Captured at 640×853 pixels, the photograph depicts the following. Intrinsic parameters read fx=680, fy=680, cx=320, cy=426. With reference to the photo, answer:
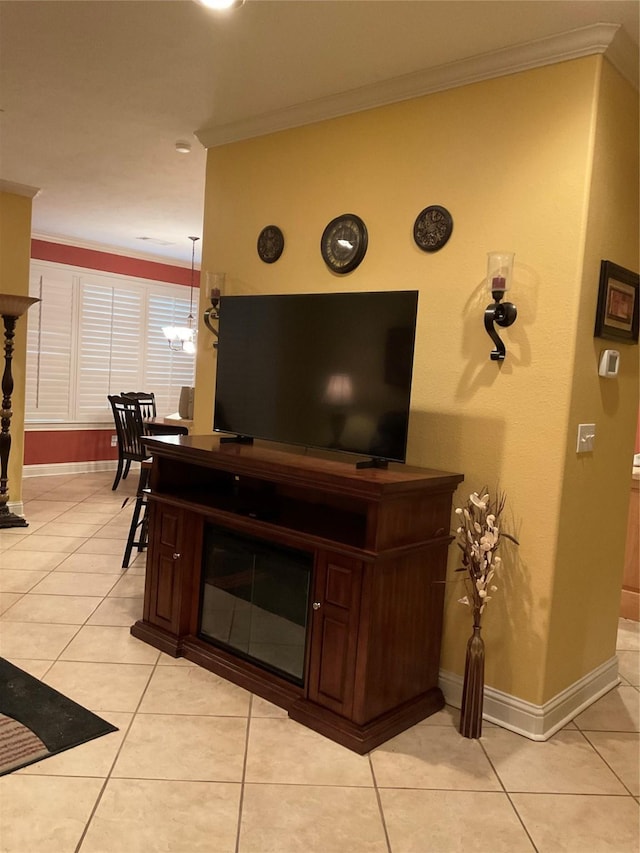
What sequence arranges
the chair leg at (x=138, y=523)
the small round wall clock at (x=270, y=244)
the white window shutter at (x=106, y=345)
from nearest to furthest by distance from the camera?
the small round wall clock at (x=270, y=244) → the chair leg at (x=138, y=523) → the white window shutter at (x=106, y=345)

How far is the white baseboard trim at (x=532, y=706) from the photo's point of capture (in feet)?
8.46

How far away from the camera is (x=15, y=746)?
2273mm

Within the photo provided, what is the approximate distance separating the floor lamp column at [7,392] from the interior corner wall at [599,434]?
3845 mm

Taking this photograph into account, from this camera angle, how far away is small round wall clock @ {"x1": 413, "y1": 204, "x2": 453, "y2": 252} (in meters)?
2.79

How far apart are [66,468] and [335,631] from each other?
18.9ft

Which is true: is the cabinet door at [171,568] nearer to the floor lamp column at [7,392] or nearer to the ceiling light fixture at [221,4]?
the ceiling light fixture at [221,4]

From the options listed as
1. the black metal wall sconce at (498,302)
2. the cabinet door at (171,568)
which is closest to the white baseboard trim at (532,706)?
the cabinet door at (171,568)

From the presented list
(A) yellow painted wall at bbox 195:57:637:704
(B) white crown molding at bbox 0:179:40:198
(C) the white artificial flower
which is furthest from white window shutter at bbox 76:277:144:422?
(C) the white artificial flower

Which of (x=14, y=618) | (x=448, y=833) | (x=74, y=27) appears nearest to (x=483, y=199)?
(x=74, y=27)

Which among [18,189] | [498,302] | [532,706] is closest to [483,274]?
[498,302]

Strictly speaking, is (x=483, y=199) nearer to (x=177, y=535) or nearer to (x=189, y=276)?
(x=177, y=535)

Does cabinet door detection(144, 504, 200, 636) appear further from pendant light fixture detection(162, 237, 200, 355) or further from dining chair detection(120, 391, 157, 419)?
dining chair detection(120, 391, 157, 419)

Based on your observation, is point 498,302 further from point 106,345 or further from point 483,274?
point 106,345

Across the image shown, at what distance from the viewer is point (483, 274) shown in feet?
8.87
